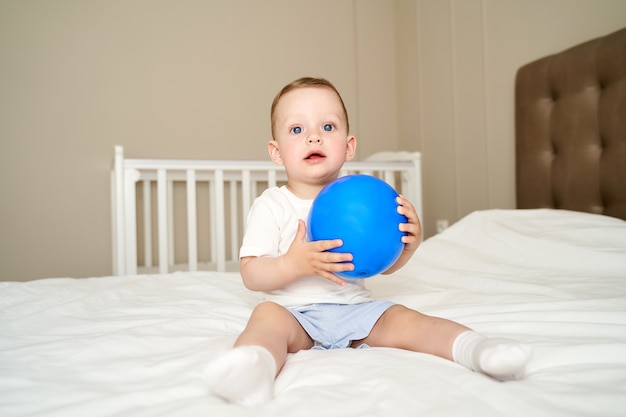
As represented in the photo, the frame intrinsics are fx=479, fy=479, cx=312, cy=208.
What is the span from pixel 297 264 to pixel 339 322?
148 mm

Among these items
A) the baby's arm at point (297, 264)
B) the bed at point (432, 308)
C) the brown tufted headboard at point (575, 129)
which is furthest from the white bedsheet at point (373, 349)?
the brown tufted headboard at point (575, 129)

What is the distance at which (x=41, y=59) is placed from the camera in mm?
2260

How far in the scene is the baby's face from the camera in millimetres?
913

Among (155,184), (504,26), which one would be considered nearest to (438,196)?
(504,26)

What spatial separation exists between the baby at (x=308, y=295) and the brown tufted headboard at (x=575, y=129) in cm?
101

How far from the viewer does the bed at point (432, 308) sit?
54 cm

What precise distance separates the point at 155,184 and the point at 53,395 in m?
1.98

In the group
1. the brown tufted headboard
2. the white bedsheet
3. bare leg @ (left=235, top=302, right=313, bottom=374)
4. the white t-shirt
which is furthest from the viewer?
the brown tufted headboard

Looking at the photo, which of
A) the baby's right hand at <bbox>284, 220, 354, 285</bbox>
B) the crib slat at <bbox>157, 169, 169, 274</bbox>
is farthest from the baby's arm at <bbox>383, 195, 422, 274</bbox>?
the crib slat at <bbox>157, 169, 169, 274</bbox>

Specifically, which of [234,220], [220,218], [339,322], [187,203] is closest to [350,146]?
[339,322]

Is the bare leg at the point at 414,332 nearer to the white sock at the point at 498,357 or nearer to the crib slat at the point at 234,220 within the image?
the white sock at the point at 498,357

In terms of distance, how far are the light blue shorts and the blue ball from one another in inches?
4.0

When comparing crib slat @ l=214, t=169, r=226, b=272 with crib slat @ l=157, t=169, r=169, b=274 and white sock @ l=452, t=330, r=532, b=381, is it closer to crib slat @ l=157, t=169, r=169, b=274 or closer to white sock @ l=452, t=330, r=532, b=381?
crib slat @ l=157, t=169, r=169, b=274

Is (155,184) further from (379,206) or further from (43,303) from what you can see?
(379,206)
